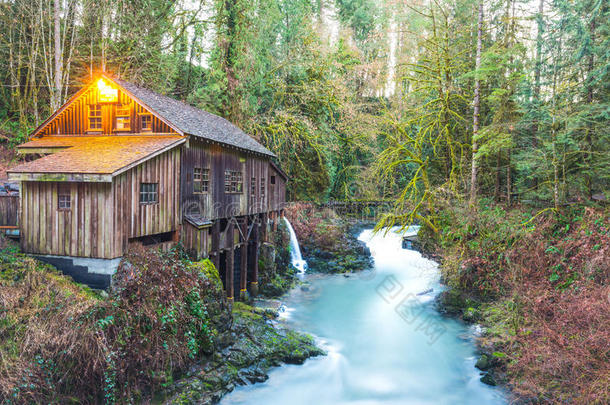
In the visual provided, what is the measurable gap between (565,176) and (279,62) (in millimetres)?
19102

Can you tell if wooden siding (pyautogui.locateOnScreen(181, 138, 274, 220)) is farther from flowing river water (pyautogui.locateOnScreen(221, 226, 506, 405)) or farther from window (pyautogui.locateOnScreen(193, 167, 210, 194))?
flowing river water (pyautogui.locateOnScreen(221, 226, 506, 405))

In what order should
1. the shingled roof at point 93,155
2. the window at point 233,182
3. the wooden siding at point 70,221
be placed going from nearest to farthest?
the shingled roof at point 93,155 < the wooden siding at point 70,221 < the window at point 233,182

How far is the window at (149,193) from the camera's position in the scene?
10766mm

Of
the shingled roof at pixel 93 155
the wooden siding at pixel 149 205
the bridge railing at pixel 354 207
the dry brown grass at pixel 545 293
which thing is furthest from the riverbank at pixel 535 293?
the bridge railing at pixel 354 207

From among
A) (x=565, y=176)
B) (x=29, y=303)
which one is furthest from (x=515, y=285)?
(x=29, y=303)

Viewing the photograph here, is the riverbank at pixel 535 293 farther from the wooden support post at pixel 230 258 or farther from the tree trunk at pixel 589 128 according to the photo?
the wooden support post at pixel 230 258

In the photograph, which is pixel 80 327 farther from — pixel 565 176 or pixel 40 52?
pixel 40 52

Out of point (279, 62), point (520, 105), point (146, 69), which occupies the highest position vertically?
point (279, 62)

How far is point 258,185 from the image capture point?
18016 millimetres

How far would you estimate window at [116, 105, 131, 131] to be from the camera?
1251 centimetres

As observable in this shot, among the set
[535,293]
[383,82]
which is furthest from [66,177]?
[383,82]

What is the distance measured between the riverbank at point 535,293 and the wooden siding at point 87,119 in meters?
11.9

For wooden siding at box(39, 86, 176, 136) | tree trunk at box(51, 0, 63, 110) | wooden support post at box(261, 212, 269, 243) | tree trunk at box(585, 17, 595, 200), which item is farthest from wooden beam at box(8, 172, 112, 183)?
tree trunk at box(585, 17, 595, 200)

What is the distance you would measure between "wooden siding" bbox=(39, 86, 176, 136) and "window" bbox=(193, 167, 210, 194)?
5.51 feet
